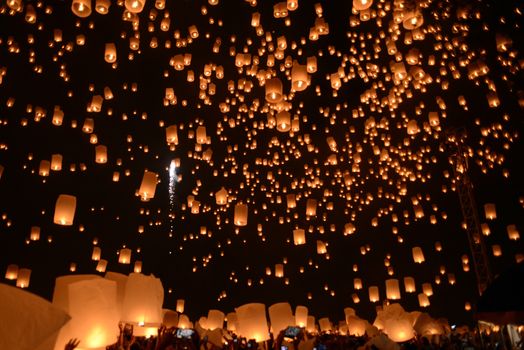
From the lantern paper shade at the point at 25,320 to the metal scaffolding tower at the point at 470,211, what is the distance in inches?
432

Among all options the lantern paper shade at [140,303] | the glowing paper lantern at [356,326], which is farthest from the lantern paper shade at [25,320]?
the glowing paper lantern at [356,326]

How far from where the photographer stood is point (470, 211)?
11961 millimetres

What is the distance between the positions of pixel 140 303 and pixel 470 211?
9.64 metres

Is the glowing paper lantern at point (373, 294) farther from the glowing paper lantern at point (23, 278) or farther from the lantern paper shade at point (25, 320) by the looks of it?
the lantern paper shade at point (25, 320)

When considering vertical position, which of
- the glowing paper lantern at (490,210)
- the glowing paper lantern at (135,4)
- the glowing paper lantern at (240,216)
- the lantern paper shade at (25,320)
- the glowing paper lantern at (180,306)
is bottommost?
the lantern paper shade at (25,320)

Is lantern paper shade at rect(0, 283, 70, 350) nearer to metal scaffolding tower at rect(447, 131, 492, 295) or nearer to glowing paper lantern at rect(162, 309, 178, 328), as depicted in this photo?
glowing paper lantern at rect(162, 309, 178, 328)

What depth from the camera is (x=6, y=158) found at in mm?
13242

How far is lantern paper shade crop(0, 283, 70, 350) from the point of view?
2.15 m

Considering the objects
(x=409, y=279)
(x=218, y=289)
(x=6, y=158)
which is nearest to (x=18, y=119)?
(x=6, y=158)

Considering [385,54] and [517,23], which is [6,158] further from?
[517,23]

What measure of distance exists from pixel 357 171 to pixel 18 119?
976cm

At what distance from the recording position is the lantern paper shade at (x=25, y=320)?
7.05ft

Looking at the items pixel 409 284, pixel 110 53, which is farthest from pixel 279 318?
pixel 409 284

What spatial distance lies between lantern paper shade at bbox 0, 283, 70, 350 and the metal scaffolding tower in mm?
10974
